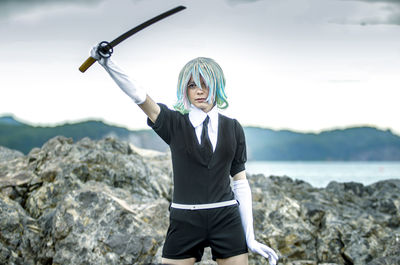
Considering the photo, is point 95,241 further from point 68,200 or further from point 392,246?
point 392,246

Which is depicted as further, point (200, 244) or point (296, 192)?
point (296, 192)

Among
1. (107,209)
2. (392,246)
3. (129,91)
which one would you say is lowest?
(392,246)

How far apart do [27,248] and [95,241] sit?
1286 mm

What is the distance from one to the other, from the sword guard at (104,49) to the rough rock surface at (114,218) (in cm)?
319

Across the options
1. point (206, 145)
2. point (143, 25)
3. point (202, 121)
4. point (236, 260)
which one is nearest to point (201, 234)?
point (236, 260)

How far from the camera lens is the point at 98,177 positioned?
9.15m

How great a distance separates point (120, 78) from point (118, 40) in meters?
0.30

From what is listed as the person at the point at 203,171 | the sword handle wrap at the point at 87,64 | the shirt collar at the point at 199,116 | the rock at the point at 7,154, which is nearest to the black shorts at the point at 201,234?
the person at the point at 203,171

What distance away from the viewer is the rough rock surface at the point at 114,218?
263 inches

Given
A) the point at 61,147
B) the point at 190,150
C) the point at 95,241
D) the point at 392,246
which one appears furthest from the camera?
the point at 61,147

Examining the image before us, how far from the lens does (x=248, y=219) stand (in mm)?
4355

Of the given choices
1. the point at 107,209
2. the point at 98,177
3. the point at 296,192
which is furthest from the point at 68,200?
the point at 296,192

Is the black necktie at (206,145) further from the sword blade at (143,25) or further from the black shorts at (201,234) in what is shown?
the sword blade at (143,25)

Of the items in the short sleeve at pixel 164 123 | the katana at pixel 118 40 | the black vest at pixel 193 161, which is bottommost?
the black vest at pixel 193 161
